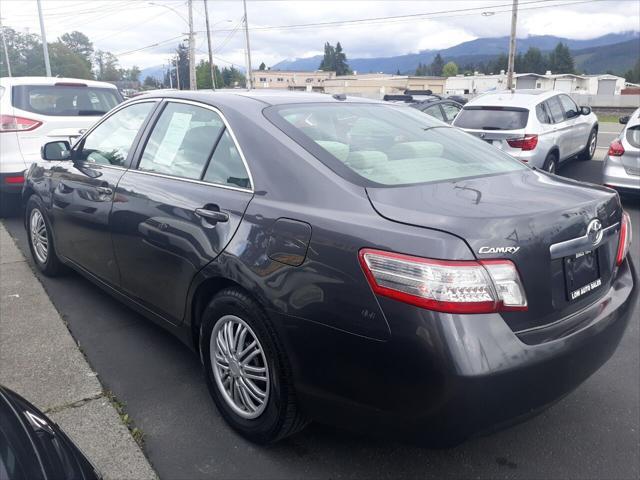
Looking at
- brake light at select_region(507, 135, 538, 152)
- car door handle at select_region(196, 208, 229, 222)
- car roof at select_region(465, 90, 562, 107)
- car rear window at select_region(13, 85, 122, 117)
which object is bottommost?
brake light at select_region(507, 135, 538, 152)

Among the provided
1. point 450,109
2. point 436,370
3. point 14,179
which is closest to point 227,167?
point 436,370

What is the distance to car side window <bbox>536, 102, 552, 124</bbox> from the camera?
9244 mm

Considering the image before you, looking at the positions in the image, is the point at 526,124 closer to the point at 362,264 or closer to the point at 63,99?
the point at 63,99

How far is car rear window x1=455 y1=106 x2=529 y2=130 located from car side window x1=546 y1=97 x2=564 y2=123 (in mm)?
931

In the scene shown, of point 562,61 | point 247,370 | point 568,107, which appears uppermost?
point 562,61

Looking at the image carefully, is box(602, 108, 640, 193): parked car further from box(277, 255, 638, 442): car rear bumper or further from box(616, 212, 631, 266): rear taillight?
box(277, 255, 638, 442): car rear bumper

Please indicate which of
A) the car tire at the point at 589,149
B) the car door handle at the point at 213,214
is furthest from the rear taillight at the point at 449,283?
the car tire at the point at 589,149

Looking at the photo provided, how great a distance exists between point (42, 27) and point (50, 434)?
3259cm

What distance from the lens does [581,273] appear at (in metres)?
2.33

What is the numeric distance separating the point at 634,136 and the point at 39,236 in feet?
24.9

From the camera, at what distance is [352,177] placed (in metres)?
2.43

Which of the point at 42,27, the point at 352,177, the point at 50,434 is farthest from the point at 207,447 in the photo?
the point at 42,27

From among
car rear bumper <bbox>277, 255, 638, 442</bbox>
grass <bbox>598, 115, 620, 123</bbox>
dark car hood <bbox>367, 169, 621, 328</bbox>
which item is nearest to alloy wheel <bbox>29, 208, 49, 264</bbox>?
car rear bumper <bbox>277, 255, 638, 442</bbox>

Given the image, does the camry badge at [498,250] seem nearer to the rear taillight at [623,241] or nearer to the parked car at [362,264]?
the parked car at [362,264]
